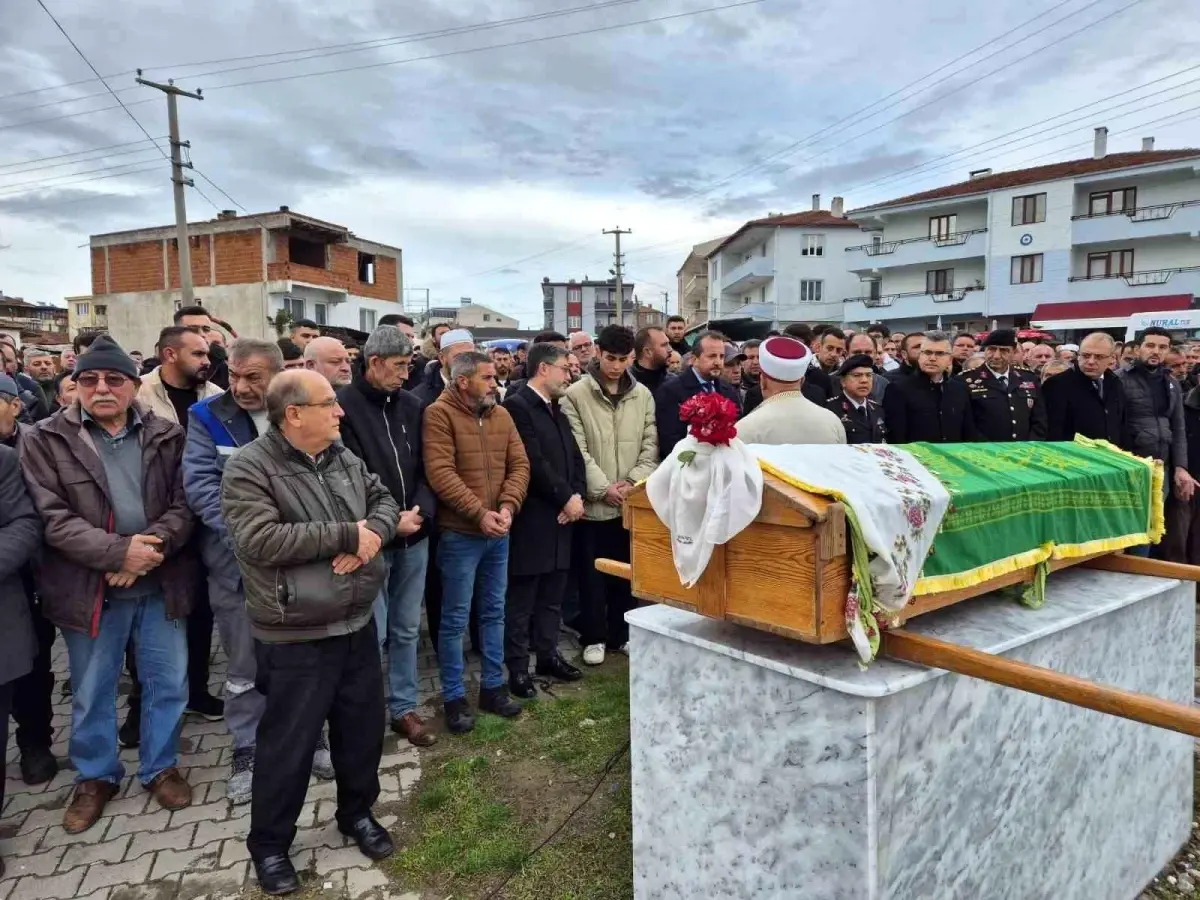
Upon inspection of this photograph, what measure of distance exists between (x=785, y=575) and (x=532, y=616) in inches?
132

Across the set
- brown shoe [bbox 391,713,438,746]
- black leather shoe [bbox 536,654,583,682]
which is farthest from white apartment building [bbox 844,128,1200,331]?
brown shoe [bbox 391,713,438,746]

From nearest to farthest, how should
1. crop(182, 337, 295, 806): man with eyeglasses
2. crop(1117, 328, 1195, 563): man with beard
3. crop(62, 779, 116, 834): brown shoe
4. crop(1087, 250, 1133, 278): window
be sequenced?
crop(62, 779, 116, 834): brown shoe < crop(182, 337, 295, 806): man with eyeglasses < crop(1117, 328, 1195, 563): man with beard < crop(1087, 250, 1133, 278): window

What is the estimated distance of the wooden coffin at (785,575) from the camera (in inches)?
78.9

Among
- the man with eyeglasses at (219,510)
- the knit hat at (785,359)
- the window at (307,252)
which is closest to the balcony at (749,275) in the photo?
the window at (307,252)

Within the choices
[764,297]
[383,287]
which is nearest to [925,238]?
[764,297]

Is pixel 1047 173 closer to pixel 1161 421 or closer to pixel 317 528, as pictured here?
pixel 1161 421

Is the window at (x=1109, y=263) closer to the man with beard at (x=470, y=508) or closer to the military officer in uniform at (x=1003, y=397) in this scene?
the military officer in uniform at (x=1003, y=397)

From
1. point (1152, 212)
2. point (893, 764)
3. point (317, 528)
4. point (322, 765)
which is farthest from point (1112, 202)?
point (317, 528)

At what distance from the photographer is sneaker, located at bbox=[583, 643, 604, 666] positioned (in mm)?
5191

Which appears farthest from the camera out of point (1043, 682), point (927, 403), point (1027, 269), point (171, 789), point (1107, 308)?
point (1027, 269)

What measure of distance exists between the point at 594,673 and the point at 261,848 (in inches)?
96.6

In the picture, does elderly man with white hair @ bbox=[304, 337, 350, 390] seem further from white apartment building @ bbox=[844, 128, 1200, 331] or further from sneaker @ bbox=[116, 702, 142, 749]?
white apartment building @ bbox=[844, 128, 1200, 331]

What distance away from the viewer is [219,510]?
141 inches

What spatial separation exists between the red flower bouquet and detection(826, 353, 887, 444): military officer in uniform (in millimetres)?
3464
